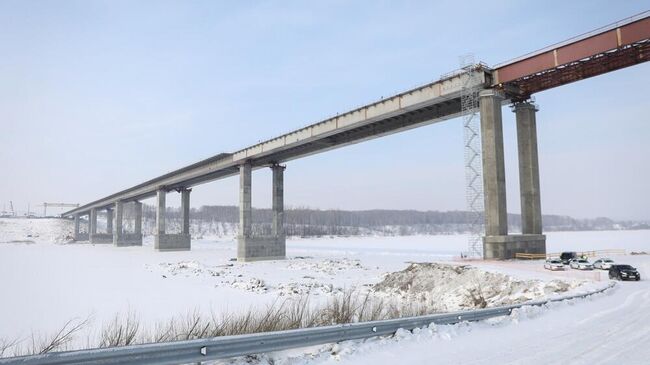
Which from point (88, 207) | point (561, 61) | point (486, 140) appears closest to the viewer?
point (561, 61)

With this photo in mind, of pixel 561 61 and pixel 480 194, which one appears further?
pixel 480 194

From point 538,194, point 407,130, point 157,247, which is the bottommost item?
point 157,247

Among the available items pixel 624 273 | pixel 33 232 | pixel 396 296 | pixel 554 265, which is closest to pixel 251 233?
pixel 396 296

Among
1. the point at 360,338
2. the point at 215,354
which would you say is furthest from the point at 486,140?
the point at 215,354

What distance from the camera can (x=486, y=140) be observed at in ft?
113

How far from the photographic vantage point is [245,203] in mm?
64125

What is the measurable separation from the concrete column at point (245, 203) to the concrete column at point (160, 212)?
1287 inches

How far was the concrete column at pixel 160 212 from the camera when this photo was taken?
90075 millimetres

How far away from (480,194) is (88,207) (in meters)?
150

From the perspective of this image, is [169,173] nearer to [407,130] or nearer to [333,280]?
[407,130]

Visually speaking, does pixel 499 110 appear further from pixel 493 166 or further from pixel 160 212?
pixel 160 212

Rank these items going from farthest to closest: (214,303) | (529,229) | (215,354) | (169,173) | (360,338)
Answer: (169,173), (529,229), (214,303), (360,338), (215,354)

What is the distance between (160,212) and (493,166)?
76046 mm

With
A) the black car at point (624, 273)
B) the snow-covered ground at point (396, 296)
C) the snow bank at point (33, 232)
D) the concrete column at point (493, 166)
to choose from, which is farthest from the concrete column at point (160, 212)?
the snow bank at point (33, 232)
